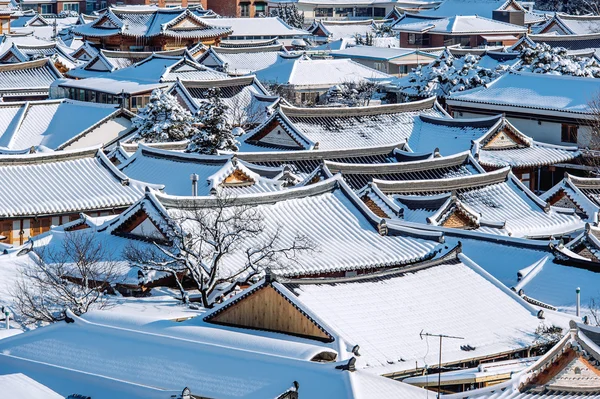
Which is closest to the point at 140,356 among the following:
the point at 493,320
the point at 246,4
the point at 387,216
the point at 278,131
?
the point at 493,320

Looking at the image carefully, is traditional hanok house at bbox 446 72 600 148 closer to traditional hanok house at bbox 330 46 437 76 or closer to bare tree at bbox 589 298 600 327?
bare tree at bbox 589 298 600 327

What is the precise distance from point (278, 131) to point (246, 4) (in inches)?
2963

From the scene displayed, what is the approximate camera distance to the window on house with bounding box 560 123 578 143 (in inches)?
2032

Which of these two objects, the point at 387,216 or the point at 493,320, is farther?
the point at 387,216

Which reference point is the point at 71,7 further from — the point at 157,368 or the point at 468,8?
the point at 157,368

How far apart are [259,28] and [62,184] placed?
201 feet

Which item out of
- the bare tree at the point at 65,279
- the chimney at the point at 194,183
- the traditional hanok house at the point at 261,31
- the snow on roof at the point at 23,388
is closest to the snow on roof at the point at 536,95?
the chimney at the point at 194,183

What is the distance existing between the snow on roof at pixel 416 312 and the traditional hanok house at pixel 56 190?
13986 millimetres

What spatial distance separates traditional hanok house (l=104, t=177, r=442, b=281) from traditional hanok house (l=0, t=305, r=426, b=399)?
7058mm

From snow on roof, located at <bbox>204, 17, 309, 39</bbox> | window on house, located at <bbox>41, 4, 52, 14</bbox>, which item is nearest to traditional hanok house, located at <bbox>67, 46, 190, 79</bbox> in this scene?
snow on roof, located at <bbox>204, 17, 309, 39</bbox>

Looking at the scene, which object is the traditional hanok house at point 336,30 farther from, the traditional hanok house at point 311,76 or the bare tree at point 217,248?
the bare tree at point 217,248

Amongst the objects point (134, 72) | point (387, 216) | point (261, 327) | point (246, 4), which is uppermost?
point (261, 327)

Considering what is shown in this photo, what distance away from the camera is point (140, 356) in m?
20.9

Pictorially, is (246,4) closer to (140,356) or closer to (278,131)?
(278,131)
